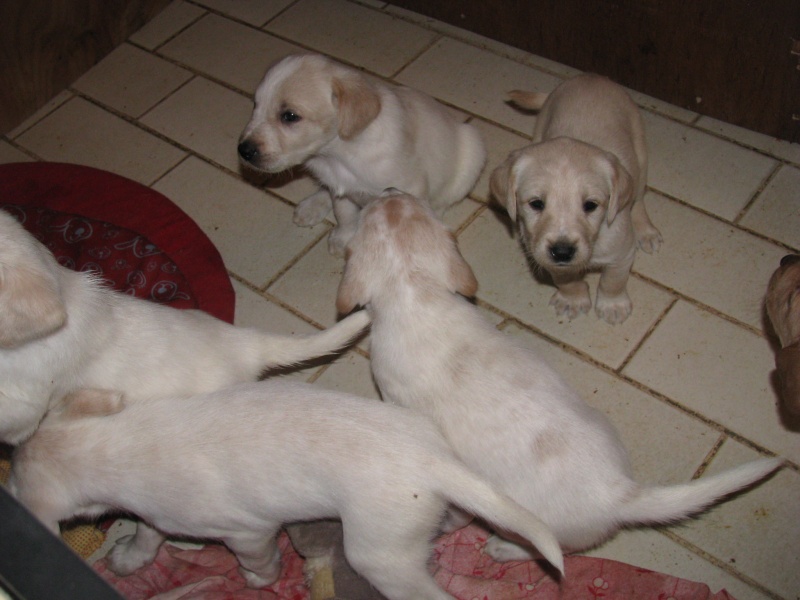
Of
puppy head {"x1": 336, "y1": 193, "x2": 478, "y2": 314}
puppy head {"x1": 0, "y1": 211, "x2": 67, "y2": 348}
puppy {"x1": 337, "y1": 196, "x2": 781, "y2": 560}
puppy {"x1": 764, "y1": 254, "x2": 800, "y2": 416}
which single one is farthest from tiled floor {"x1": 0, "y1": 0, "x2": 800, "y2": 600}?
puppy head {"x1": 0, "y1": 211, "x2": 67, "y2": 348}

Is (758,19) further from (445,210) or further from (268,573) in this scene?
(268,573)

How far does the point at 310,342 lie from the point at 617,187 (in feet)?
4.28

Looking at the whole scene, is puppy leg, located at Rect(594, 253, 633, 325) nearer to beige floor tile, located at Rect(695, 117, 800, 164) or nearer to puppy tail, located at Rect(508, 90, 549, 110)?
puppy tail, located at Rect(508, 90, 549, 110)

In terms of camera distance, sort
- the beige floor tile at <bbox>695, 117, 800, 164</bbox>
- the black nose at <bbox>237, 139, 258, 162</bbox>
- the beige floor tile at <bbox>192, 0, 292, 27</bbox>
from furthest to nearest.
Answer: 1. the beige floor tile at <bbox>192, 0, 292, 27</bbox>
2. the beige floor tile at <bbox>695, 117, 800, 164</bbox>
3. the black nose at <bbox>237, 139, 258, 162</bbox>

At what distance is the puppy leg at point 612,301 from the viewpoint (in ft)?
11.1

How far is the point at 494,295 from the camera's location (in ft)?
12.1

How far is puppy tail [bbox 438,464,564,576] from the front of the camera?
2.06 m

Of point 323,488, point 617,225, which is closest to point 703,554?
point 617,225

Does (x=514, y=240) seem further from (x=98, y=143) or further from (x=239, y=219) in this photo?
(x=98, y=143)

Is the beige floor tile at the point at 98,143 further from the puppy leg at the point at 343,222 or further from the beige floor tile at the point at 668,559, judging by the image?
the beige floor tile at the point at 668,559

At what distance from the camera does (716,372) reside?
330 cm

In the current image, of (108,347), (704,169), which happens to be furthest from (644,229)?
(108,347)

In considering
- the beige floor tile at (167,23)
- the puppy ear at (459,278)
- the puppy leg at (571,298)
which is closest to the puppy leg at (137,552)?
the puppy ear at (459,278)

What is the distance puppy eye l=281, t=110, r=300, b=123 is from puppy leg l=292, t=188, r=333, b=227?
2.57 ft
